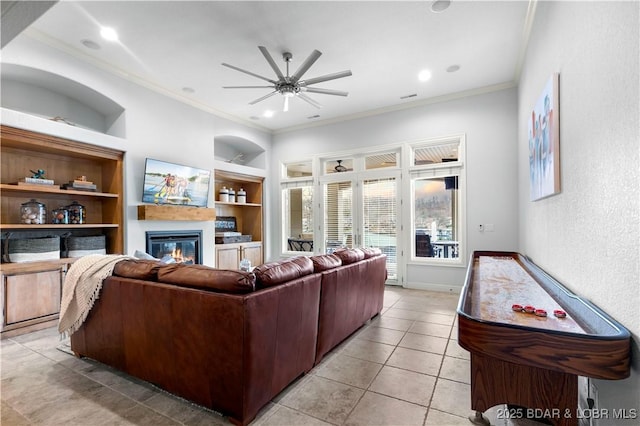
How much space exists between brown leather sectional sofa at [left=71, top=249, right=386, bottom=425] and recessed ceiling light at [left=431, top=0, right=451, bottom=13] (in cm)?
275

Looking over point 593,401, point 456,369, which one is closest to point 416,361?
point 456,369

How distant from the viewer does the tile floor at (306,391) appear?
1.89 meters

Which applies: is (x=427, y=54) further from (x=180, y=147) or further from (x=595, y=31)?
(x=180, y=147)

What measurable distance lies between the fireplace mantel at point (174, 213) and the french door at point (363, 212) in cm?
227

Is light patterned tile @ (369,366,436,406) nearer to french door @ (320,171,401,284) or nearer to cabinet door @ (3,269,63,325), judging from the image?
french door @ (320,171,401,284)

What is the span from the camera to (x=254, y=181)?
6.90m

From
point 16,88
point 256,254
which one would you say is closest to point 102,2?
point 16,88

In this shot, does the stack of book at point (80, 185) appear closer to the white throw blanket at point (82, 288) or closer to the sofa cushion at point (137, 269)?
the white throw blanket at point (82, 288)

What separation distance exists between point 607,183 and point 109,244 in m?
5.39

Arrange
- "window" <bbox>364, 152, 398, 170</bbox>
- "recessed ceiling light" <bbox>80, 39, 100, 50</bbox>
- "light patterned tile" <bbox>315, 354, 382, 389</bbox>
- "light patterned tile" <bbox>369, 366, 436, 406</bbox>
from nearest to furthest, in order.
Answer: "light patterned tile" <bbox>369, 366, 436, 406</bbox>, "light patterned tile" <bbox>315, 354, 382, 389</bbox>, "recessed ceiling light" <bbox>80, 39, 100, 50</bbox>, "window" <bbox>364, 152, 398, 170</bbox>

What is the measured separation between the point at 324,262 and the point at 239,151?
524cm

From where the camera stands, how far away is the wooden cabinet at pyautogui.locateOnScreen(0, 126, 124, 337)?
3.36 meters

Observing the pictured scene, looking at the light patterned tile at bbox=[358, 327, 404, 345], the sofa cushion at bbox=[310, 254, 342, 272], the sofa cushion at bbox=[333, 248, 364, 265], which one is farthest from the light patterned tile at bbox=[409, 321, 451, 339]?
the sofa cushion at bbox=[310, 254, 342, 272]

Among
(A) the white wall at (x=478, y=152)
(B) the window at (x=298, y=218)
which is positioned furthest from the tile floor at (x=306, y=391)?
(B) the window at (x=298, y=218)
